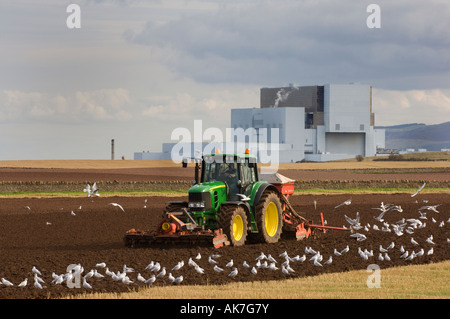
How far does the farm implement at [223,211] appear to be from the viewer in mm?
22016

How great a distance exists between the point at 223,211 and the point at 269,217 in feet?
8.66

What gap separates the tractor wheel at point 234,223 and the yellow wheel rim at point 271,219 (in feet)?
4.36

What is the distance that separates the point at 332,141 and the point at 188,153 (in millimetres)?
23727

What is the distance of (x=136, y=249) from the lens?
72.8ft

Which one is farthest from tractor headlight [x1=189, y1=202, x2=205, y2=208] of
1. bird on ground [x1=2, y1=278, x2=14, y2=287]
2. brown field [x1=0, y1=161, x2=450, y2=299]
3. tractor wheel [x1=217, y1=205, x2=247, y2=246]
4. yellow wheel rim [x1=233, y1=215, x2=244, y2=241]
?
bird on ground [x1=2, y1=278, x2=14, y2=287]

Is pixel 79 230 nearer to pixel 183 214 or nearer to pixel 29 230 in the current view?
pixel 29 230

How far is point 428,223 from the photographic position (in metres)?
31.4

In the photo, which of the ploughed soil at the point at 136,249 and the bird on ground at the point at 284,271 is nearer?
the ploughed soil at the point at 136,249

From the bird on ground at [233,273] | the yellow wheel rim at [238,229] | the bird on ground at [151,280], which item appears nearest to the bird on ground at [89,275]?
the bird on ground at [151,280]

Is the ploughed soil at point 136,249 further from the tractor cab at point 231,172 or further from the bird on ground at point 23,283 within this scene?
the tractor cab at point 231,172

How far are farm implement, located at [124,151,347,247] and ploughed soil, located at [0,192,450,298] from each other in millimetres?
391

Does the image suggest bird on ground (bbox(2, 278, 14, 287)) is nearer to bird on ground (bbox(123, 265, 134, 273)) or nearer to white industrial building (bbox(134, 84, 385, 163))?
bird on ground (bbox(123, 265, 134, 273))
